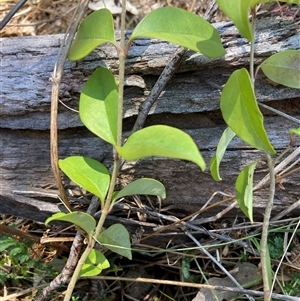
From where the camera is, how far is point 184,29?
0.85m

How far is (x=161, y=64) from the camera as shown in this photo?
3.49 feet

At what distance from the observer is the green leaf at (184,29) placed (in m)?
0.84

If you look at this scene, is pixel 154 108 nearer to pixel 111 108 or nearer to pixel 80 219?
pixel 111 108

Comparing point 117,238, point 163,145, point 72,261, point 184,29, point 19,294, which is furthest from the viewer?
point 19,294

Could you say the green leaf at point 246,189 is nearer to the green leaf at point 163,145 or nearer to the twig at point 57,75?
the green leaf at point 163,145

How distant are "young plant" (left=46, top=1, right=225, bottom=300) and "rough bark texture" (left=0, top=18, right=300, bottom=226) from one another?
166 millimetres

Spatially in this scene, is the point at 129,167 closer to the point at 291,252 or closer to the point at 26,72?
the point at 26,72

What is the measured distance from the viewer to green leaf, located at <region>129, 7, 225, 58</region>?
843 millimetres

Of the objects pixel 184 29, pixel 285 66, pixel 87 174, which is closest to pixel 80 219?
pixel 87 174

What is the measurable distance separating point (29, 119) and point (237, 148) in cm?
59

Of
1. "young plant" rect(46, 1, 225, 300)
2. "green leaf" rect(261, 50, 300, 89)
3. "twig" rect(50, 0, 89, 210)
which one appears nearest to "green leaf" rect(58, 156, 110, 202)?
"young plant" rect(46, 1, 225, 300)

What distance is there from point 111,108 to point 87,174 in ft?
0.53

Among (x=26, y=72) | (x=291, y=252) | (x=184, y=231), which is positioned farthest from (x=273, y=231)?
(x=26, y=72)

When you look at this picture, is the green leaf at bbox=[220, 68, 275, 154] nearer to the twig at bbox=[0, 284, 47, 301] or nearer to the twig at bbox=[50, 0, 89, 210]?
the twig at bbox=[50, 0, 89, 210]
